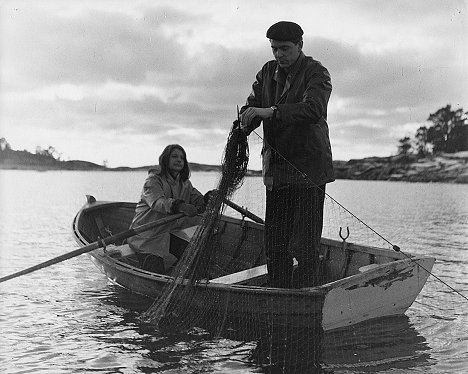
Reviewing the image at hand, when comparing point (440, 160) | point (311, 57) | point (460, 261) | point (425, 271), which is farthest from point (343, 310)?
point (440, 160)

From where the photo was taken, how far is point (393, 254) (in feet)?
21.4

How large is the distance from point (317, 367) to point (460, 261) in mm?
6658

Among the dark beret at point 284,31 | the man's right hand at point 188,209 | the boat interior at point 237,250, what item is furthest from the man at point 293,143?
the man's right hand at point 188,209

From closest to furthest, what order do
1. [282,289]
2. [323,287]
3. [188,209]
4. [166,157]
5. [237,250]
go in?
[323,287] < [282,289] < [188,209] < [166,157] < [237,250]

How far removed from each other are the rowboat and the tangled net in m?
0.09

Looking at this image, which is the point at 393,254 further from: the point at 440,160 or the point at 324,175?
the point at 440,160

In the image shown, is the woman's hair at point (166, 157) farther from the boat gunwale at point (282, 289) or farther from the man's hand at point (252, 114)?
the man's hand at point (252, 114)

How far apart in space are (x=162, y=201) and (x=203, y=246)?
1.34m

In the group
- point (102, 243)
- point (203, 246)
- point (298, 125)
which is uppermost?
point (298, 125)

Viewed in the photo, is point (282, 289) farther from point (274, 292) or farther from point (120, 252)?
point (120, 252)

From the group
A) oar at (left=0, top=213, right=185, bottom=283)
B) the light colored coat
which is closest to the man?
oar at (left=0, top=213, right=185, bottom=283)

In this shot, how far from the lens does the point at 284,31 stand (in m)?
5.16

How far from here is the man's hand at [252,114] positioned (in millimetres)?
5164

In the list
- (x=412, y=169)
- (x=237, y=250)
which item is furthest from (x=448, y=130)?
(x=237, y=250)
